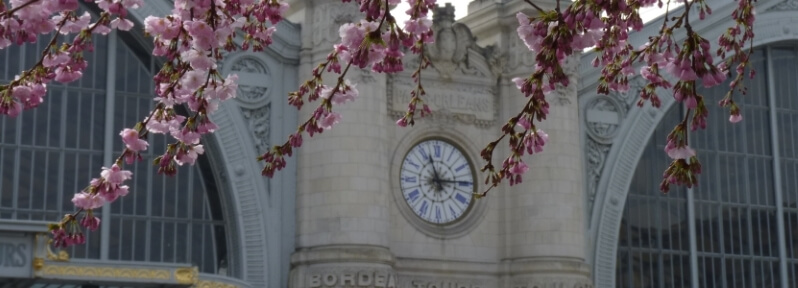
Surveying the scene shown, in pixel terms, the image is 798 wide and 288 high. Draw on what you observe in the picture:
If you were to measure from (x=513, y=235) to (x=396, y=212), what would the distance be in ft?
9.96

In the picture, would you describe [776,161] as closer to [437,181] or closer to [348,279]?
[437,181]

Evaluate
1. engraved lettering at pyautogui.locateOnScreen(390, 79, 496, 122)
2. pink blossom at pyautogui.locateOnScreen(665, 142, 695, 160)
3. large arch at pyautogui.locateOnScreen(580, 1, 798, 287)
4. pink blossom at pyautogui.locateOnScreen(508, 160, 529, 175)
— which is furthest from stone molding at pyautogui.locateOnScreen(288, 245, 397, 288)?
pink blossom at pyautogui.locateOnScreen(665, 142, 695, 160)

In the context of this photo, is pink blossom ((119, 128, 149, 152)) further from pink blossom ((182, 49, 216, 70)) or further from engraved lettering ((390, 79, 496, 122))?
engraved lettering ((390, 79, 496, 122))

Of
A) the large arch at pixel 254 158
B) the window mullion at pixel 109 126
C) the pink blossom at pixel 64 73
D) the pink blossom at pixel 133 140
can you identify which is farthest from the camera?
the large arch at pixel 254 158

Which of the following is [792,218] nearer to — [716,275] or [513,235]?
[716,275]

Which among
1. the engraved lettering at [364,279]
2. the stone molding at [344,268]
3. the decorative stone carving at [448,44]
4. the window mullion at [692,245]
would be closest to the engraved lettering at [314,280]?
the stone molding at [344,268]

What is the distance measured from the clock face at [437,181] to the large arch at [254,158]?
2.82m

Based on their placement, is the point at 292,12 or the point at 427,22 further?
the point at 292,12

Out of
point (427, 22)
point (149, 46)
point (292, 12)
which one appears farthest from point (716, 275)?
point (427, 22)

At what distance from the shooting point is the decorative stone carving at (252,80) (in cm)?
3559

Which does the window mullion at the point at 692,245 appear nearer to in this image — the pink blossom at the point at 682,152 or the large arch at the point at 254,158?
the large arch at the point at 254,158

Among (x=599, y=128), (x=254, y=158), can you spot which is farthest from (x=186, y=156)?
(x=599, y=128)

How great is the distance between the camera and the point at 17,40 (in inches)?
520

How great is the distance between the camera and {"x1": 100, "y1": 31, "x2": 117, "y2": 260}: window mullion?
109ft
